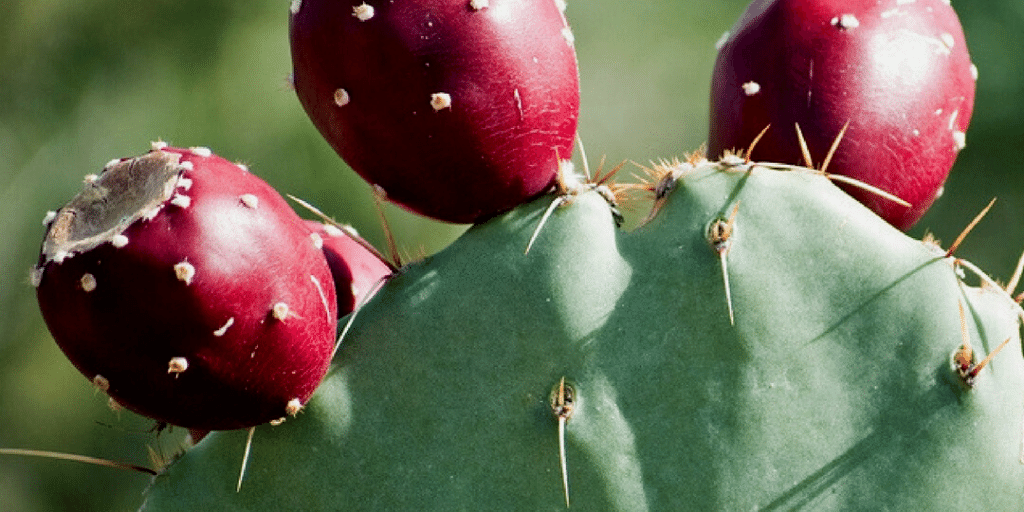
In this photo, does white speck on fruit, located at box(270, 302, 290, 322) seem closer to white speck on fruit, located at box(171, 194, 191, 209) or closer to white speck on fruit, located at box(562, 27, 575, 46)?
white speck on fruit, located at box(171, 194, 191, 209)

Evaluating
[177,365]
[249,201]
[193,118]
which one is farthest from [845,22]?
[193,118]

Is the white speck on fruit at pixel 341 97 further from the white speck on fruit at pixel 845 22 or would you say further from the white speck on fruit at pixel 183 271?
the white speck on fruit at pixel 845 22

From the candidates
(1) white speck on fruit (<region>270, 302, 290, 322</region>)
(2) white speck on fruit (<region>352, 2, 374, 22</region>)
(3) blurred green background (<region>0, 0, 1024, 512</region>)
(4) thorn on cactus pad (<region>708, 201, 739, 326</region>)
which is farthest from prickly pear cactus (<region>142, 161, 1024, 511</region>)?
(3) blurred green background (<region>0, 0, 1024, 512</region>)

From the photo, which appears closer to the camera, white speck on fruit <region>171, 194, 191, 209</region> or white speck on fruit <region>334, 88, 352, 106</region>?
white speck on fruit <region>171, 194, 191, 209</region>

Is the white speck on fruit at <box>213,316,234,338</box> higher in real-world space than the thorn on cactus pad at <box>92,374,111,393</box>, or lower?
higher

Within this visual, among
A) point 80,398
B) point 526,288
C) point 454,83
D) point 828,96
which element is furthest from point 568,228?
point 80,398

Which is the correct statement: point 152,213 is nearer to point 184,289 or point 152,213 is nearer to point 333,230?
point 184,289
